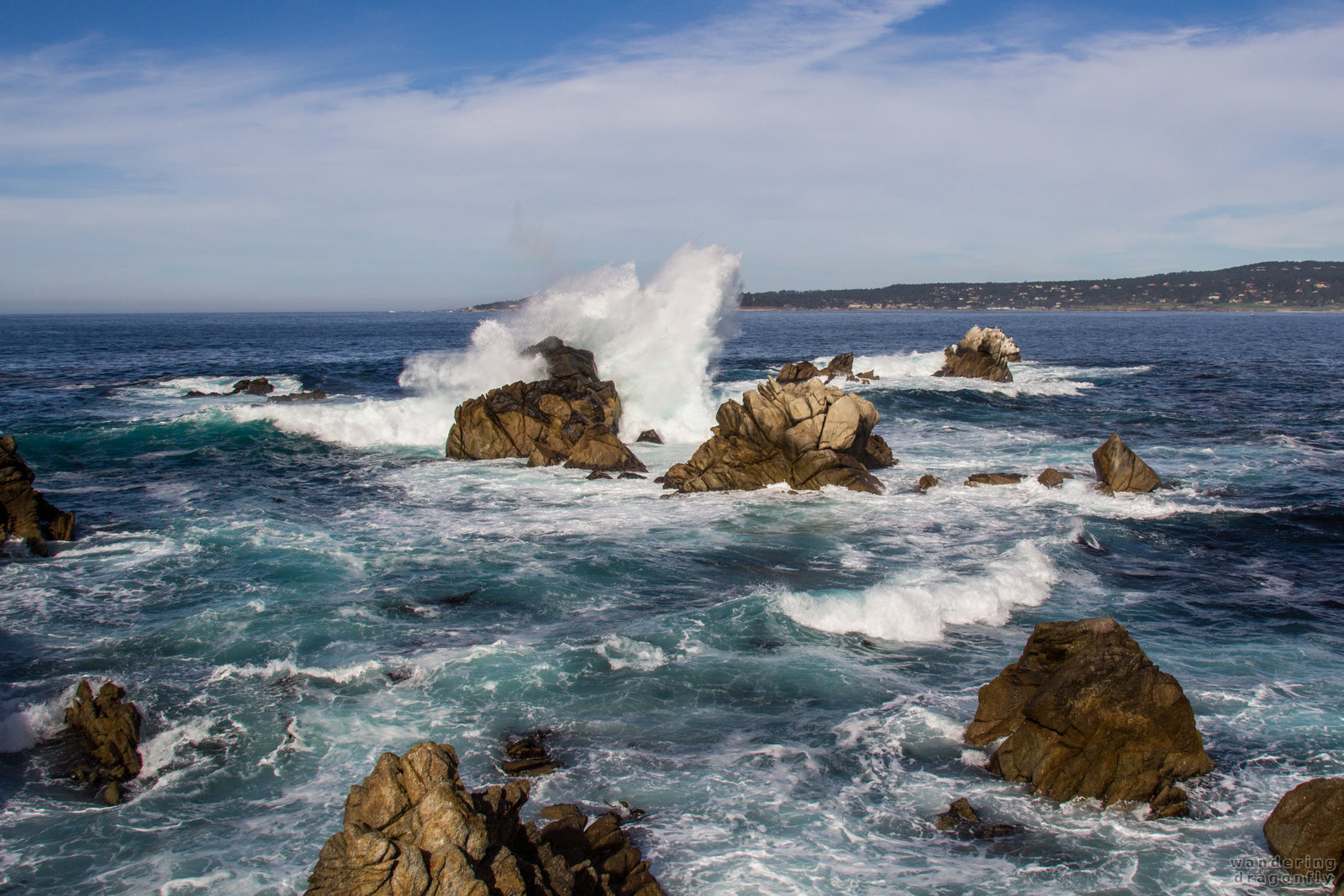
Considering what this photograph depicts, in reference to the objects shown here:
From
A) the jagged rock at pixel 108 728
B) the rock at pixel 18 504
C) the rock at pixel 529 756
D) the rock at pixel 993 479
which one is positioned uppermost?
the rock at pixel 18 504

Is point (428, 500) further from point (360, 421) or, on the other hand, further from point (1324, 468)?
point (1324, 468)

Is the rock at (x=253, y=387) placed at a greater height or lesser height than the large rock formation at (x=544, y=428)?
greater

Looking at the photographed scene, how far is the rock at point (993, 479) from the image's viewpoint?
25078 mm

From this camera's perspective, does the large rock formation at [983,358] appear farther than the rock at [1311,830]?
Yes

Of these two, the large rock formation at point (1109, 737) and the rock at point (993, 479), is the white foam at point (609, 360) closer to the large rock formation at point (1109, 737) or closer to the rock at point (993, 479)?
the rock at point (993, 479)

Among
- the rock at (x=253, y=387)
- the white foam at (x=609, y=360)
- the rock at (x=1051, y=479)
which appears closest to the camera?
the rock at (x=1051, y=479)

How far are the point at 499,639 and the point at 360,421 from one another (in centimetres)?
2266

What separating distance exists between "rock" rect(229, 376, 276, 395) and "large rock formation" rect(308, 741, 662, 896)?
4302cm

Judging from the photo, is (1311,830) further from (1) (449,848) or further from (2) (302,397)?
(2) (302,397)

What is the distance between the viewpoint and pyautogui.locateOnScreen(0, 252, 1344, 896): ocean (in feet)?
29.2

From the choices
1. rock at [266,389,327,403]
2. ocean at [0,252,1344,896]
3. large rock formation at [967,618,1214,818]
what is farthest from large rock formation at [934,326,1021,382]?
large rock formation at [967,618,1214,818]

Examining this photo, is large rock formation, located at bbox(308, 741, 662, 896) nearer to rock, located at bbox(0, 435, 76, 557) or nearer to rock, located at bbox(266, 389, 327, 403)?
rock, located at bbox(0, 435, 76, 557)

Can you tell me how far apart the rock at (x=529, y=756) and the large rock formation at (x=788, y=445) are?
14.0 metres

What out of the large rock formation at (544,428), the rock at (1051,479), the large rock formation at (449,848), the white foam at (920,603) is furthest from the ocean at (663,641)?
the large rock formation at (544,428)
